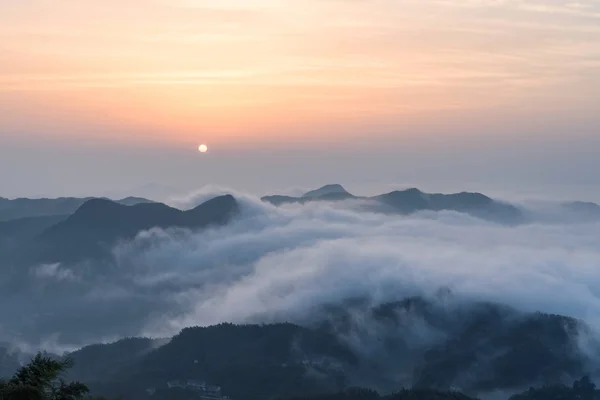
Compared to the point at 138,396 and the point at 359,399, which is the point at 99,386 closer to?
the point at 138,396

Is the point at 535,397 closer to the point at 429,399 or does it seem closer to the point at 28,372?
the point at 429,399

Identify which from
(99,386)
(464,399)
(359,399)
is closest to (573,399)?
(464,399)

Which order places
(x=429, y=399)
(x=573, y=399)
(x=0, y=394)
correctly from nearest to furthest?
(x=0, y=394)
(x=429, y=399)
(x=573, y=399)

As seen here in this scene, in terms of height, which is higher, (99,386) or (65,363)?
(65,363)

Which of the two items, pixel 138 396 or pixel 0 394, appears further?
pixel 138 396

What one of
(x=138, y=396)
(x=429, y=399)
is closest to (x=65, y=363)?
(x=429, y=399)

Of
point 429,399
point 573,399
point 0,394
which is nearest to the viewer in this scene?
point 0,394
